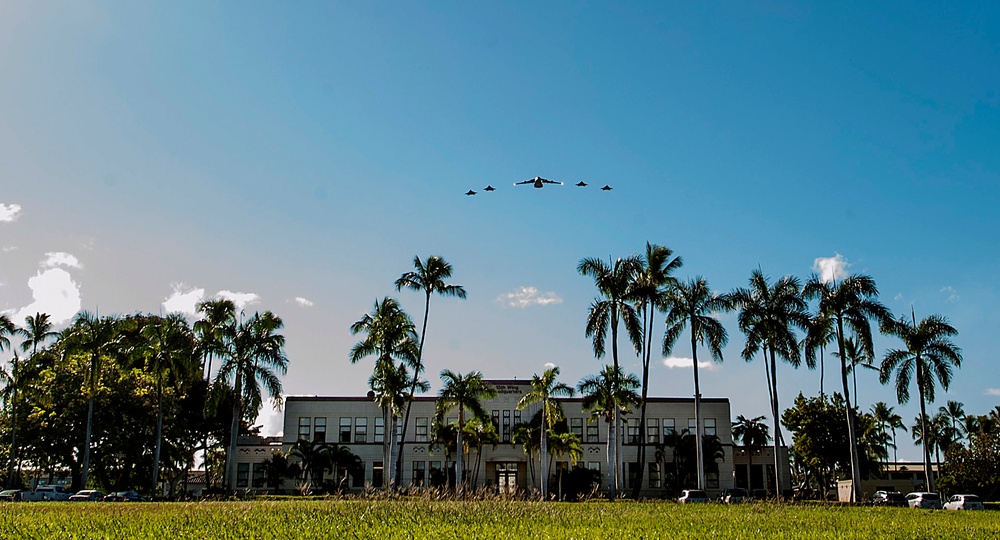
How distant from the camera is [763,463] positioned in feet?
221

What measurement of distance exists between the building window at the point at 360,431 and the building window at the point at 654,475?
2175cm

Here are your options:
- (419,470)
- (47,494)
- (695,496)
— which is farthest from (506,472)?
(47,494)

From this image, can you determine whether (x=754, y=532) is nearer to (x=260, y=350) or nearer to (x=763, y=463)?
(x=260, y=350)

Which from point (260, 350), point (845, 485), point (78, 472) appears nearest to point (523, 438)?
point (260, 350)

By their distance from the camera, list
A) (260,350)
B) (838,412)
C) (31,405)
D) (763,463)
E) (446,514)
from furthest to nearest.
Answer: (763,463) → (838,412) → (31,405) → (260,350) → (446,514)

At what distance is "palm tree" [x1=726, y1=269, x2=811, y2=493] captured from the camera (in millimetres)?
50188

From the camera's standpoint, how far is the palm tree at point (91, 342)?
48.4m

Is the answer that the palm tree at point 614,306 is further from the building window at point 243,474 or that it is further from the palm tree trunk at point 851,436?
the building window at point 243,474

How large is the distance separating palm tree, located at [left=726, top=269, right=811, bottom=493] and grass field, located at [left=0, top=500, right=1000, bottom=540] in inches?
1085

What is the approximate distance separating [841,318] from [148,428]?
42.0 meters

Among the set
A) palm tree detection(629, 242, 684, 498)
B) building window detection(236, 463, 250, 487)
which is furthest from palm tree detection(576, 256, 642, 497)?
building window detection(236, 463, 250, 487)

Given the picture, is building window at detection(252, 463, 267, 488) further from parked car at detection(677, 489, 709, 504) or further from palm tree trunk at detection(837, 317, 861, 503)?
palm tree trunk at detection(837, 317, 861, 503)

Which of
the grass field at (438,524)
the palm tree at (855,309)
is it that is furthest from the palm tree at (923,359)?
the grass field at (438,524)

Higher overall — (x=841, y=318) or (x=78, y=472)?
(x=841, y=318)
